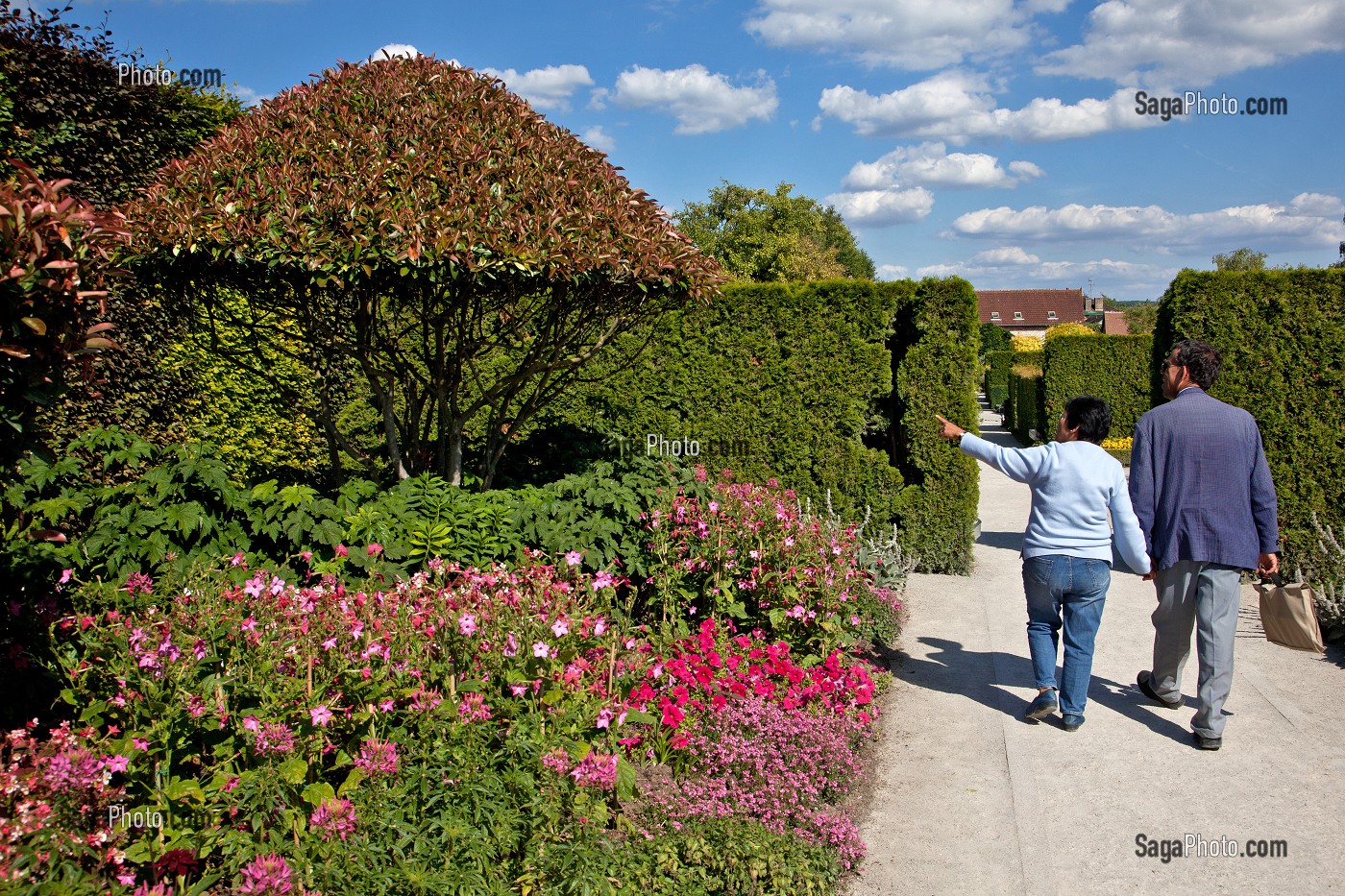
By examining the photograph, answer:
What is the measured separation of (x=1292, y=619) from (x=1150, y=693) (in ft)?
2.75

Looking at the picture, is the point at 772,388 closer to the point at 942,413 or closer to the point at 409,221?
the point at 942,413

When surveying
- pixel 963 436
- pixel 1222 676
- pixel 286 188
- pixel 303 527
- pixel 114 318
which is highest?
pixel 286 188

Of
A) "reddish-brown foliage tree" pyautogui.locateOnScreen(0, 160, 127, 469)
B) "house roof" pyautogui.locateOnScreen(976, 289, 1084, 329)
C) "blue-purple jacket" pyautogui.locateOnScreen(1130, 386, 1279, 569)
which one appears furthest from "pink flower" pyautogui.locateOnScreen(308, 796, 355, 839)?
"house roof" pyautogui.locateOnScreen(976, 289, 1084, 329)

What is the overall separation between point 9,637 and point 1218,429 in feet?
18.3

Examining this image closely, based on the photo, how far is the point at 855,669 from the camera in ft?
15.5

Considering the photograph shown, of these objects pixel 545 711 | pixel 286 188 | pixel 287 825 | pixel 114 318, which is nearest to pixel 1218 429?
pixel 545 711

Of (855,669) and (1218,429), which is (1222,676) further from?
(855,669)

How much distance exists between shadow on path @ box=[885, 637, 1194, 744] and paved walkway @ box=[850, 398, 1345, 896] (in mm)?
13

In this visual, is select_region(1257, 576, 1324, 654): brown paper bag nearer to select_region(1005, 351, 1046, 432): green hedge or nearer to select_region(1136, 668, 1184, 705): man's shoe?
select_region(1136, 668, 1184, 705): man's shoe

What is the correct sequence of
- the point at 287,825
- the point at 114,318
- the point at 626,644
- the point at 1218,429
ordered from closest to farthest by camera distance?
the point at 287,825, the point at 626,644, the point at 1218,429, the point at 114,318

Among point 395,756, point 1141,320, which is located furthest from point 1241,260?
point 395,756

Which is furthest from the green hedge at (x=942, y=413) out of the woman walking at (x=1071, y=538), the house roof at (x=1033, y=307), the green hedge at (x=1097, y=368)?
the house roof at (x=1033, y=307)

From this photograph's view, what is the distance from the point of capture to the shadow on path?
183 inches

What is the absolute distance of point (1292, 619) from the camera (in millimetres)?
4680
